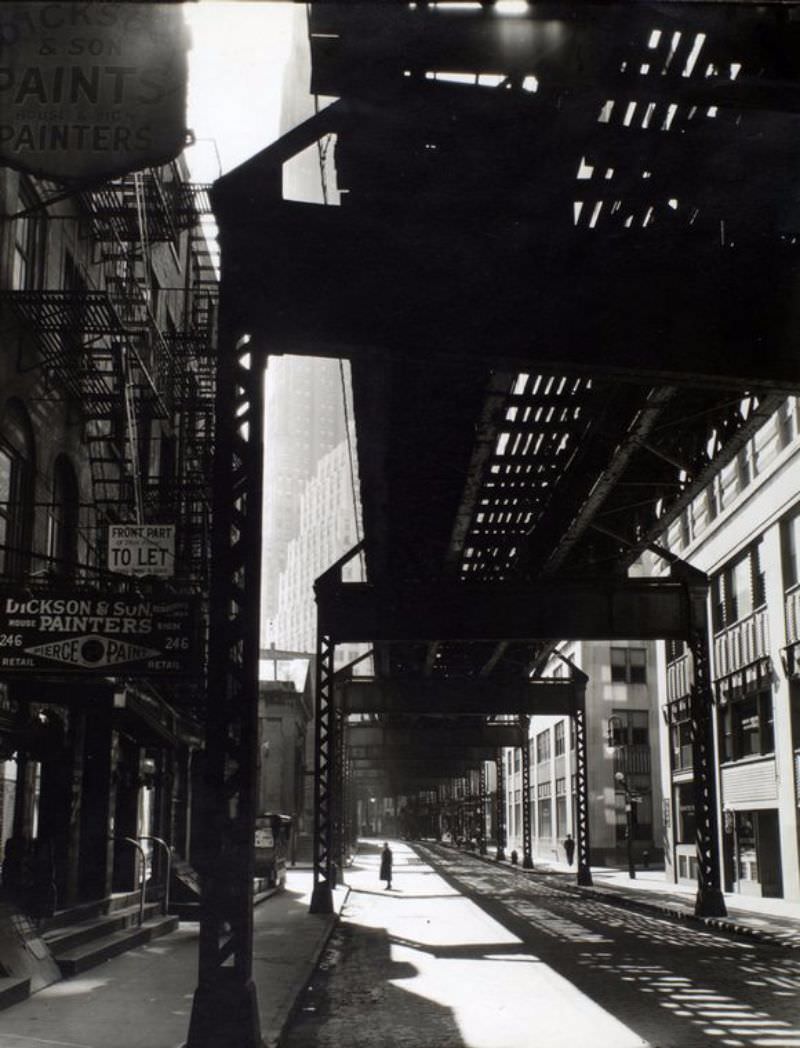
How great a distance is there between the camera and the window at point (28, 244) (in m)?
18.1

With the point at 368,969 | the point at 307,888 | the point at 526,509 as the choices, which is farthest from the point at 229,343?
the point at 307,888

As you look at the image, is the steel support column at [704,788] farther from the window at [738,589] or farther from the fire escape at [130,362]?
the fire escape at [130,362]

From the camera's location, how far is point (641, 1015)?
12898 millimetres

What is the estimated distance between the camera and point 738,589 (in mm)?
36906

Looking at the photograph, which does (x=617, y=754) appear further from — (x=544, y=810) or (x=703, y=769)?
(x=703, y=769)

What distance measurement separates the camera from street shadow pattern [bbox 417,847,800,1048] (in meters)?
12.1

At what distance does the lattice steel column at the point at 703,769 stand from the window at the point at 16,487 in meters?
14.5

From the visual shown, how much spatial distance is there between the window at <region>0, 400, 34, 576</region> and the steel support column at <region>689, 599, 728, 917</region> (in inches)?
573

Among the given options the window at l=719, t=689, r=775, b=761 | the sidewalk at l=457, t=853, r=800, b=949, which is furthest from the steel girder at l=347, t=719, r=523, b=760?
the window at l=719, t=689, r=775, b=761

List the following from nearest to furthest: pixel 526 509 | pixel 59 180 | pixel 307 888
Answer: pixel 59 180
pixel 526 509
pixel 307 888

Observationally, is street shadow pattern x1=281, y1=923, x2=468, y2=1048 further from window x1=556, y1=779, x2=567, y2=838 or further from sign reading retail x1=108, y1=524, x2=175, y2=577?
window x1=556, y1=779, x2=567, y2=838

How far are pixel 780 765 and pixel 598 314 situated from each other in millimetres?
23602

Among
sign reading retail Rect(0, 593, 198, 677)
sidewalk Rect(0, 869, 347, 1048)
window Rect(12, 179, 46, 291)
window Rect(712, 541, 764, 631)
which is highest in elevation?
window Rect(12, 179, 46, 291)

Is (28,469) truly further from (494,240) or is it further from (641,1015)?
(641,1015)
